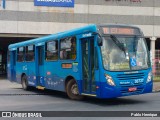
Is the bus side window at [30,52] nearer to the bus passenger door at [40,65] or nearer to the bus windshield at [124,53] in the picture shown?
the bus passenger door at [40,65]

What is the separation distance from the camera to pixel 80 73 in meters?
15.0

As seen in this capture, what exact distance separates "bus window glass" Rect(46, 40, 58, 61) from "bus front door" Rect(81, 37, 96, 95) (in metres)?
2.42

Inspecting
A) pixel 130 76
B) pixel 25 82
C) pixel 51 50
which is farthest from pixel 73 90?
pixel 25 82

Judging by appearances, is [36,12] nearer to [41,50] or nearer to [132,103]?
[41,50]

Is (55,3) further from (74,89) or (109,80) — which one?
(109,80)

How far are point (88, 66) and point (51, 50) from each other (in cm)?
351

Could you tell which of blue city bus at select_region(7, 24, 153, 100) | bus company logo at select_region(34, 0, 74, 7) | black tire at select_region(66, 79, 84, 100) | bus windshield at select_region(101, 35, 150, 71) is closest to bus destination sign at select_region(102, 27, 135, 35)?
blue city bus at select_region(7, 24, 153, 100)

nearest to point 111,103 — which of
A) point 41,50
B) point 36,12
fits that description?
point 41,50

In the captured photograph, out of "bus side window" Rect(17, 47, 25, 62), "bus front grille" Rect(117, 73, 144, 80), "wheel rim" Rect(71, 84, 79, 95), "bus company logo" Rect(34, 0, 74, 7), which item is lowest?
"wheel rim" Rect(71, 84, 79, 95)

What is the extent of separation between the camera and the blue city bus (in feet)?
45.3

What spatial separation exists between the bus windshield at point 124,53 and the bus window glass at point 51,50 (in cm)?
361

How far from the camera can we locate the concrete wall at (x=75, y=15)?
39750 mm

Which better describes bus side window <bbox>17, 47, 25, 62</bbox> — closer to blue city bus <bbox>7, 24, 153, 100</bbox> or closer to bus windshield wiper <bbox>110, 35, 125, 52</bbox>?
blue city bus <bbox>7, 24, 153, 100</bbox>

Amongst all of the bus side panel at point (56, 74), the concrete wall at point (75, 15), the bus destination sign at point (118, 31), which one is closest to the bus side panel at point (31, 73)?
the bus side panel at point (56, 74)
